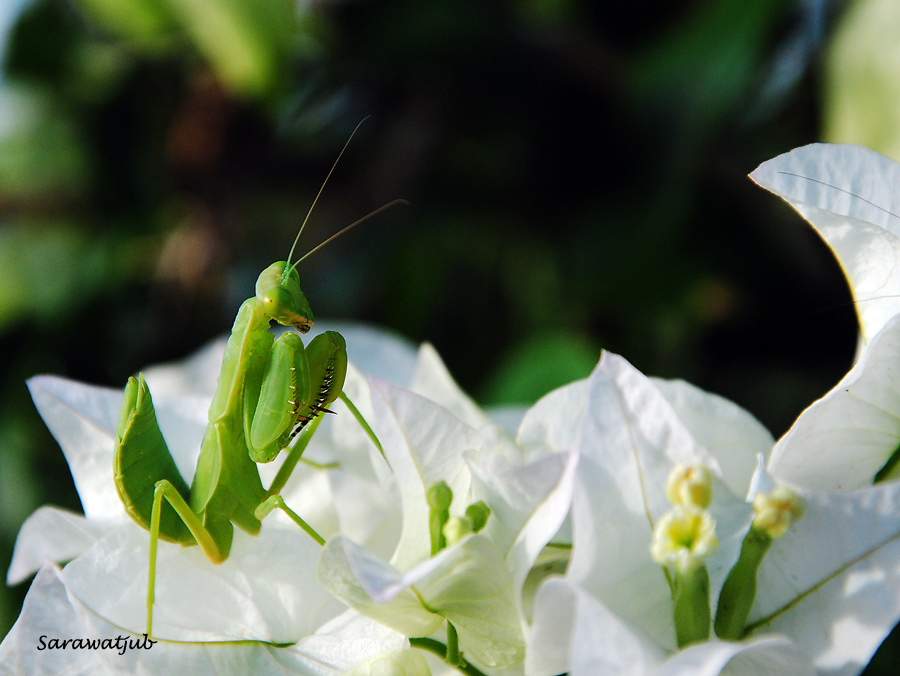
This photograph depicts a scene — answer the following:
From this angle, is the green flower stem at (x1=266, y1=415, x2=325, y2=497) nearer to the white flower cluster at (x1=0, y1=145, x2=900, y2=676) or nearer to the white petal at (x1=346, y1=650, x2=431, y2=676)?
the white flower cluster at (x1=0, y1=145, x2=900, y2=676)

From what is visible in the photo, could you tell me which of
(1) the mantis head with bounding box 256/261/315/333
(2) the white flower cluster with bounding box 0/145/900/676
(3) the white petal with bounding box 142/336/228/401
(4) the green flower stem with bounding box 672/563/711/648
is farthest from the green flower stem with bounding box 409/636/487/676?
(3) the white petal with bounding box 142/336/228/401

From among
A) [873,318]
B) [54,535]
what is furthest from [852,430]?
[54,535]

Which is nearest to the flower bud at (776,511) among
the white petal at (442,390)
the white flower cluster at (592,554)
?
the white flower cluster at (592,554)

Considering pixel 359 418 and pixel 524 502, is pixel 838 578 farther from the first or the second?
pixel 359 418

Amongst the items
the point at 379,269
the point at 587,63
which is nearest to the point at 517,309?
the point at 379,269

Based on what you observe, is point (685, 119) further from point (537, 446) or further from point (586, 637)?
point (586, 637)
